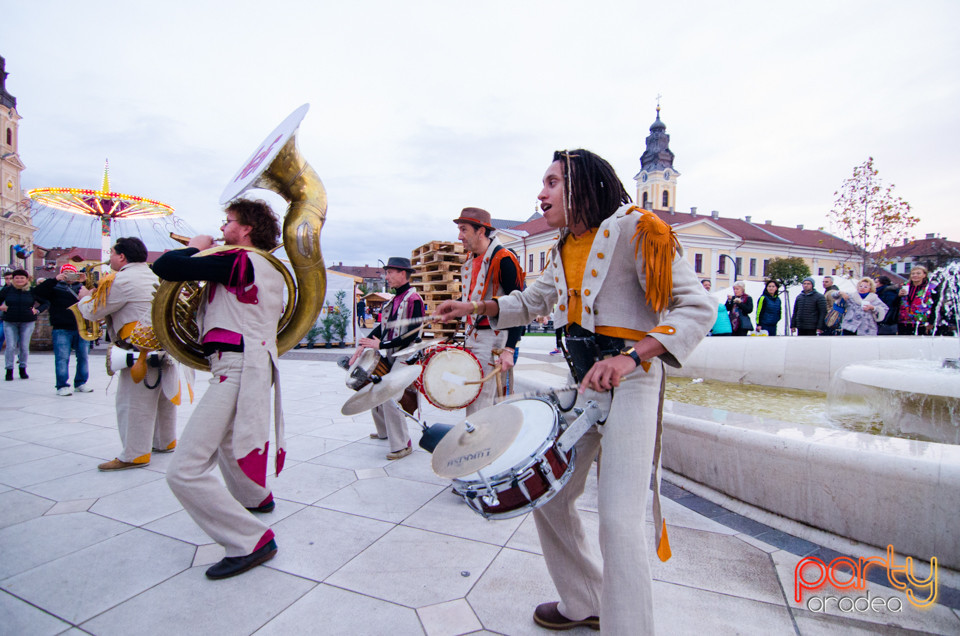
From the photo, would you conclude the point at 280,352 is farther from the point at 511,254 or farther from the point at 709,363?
Answer: the point at 709,363

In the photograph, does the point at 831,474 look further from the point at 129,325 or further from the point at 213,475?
the point at 129,325

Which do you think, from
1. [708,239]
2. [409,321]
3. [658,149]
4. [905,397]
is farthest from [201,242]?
[658,149]

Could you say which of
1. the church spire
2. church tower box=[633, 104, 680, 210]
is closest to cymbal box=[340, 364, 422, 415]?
church tower box=[633, 104, 680, 210]

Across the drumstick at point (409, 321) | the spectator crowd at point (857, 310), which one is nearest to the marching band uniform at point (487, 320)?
the drumstick at point (409, 321)

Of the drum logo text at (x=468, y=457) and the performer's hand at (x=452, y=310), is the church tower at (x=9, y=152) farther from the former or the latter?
the drum logo text at (x=468, y=457)

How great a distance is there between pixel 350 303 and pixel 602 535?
56.5 feet

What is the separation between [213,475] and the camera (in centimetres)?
252

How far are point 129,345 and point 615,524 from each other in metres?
4.51

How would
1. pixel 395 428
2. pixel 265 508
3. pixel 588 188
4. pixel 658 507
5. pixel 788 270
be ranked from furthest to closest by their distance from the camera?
pixel 788 270
pixel 395 428
pixel 265 508
pixel 588 188
pixel 658 507

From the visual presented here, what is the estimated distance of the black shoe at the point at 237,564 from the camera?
8.11 ft

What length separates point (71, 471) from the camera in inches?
162

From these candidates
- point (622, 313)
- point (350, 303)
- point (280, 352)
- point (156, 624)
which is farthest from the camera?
point (350, 303)

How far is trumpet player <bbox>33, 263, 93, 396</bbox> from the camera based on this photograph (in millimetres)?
7758

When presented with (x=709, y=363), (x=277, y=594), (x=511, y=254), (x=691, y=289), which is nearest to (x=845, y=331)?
(x=709, y=363)
